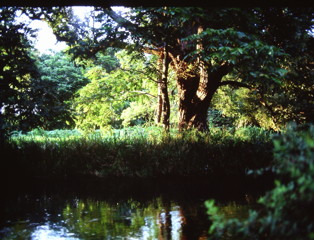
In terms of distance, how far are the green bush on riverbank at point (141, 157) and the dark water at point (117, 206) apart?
16.4 inches

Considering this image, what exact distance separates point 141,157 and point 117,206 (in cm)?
259

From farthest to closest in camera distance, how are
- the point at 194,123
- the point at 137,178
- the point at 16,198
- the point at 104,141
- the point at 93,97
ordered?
the point at 93,97 < the point at 194,123 < the point at 104,141 < the point at 137,178 < the point at 16,198

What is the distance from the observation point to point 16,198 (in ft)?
20.7

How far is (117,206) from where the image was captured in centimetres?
564

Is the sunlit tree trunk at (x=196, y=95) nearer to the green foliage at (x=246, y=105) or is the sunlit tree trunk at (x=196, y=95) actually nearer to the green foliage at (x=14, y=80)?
the green foliage at (x=246, y=105)

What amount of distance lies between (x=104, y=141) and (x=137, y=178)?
1641mm

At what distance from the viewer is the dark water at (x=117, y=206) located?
421cm

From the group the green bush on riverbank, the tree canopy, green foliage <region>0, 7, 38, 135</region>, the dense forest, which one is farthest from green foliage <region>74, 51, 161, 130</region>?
green foliage <region>0, 7, 38, 135</region>

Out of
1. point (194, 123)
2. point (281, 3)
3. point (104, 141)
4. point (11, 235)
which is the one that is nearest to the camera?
point (281, 3)

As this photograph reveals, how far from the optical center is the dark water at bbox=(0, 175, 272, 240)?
421 cm

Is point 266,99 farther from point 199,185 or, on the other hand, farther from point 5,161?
point 5,161

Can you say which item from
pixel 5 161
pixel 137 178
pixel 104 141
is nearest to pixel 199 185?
pixel 137 178

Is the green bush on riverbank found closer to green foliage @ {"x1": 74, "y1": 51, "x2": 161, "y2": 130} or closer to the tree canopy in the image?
the tree canopy

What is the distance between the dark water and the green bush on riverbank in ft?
1.37
